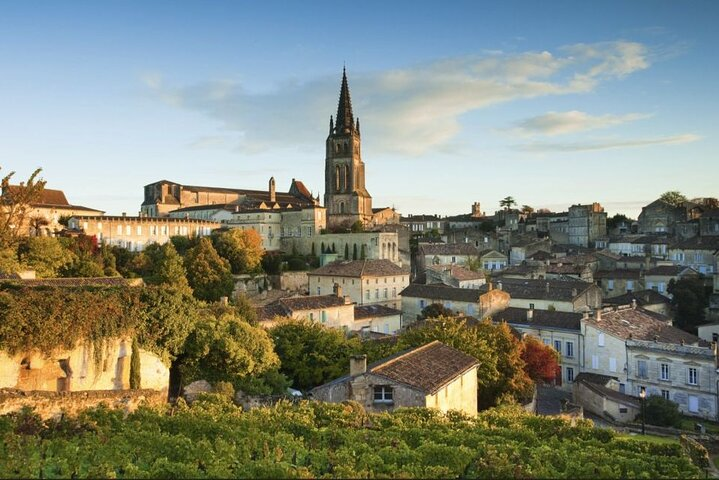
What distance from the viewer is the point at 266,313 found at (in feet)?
133

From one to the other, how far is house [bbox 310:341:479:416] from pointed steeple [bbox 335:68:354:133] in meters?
75.0

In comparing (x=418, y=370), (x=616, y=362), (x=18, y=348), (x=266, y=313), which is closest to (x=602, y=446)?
(x=418, y=370)

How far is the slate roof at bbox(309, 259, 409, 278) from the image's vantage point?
186 feet

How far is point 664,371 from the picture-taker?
35.9m

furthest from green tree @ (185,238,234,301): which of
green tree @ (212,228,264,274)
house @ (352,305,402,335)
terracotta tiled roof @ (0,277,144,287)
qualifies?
terracotta tiled roof @ (0,277,144,287)

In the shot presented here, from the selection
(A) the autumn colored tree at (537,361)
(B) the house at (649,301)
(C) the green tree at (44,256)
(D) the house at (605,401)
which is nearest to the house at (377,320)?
(A) the autumn colored tree at (537,361)

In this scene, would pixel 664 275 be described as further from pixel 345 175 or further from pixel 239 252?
pixel 345 175

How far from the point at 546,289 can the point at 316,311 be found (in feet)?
65.0

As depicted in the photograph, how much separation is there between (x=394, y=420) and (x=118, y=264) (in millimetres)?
48702

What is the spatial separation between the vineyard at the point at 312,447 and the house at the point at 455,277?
3917 cm

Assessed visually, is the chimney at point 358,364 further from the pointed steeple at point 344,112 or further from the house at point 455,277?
the pointed steeple at point 344,112

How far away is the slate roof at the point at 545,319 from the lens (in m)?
40.8

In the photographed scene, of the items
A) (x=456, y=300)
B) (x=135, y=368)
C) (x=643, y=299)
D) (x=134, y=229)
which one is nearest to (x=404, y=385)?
Result: (x=135, y=368)

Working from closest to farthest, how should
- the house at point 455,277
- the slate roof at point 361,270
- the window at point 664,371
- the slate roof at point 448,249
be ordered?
the window at point 664,371 < the slate roof at point 361,270 < the house at point 455,277 < the slate roof at point 448,249
